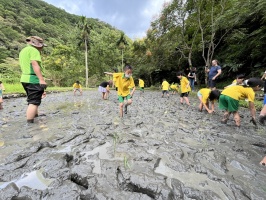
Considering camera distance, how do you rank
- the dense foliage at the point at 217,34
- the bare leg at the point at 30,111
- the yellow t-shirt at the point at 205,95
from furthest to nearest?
the dense foliage at the point at 217,34, the yellow t-shirt at the point at 205,95, the bare leg at the point at 30,111

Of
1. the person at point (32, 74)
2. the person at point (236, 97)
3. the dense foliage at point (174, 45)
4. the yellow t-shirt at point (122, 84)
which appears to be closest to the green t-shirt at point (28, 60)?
the person at point (32, 74)

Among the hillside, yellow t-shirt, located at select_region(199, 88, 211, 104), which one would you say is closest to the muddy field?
yellow t-shirt, located at select_region(199, 88, 211, 104)

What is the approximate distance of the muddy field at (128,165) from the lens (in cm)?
178

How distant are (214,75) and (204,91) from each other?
266 centimetres

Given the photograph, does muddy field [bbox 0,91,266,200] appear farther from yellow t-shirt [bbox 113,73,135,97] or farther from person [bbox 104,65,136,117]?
yellow t-shirt [bbox 113,73,135,97]

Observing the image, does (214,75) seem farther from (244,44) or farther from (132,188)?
(244,44)

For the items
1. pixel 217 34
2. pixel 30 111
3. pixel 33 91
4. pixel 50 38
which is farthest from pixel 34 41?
pixel 50 38

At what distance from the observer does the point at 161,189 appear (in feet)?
5.85

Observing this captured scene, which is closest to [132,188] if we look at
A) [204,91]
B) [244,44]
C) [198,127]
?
[198,127]

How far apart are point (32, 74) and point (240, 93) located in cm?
559

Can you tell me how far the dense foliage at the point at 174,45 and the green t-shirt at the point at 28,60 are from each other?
11.8m

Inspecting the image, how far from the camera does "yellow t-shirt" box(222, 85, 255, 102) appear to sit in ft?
15.2

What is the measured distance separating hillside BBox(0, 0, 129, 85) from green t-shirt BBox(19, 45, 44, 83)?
Answer: 2025 centimetres

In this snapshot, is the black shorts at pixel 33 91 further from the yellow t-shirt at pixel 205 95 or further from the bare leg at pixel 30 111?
the yellow t-shirt at pixel 205 95
